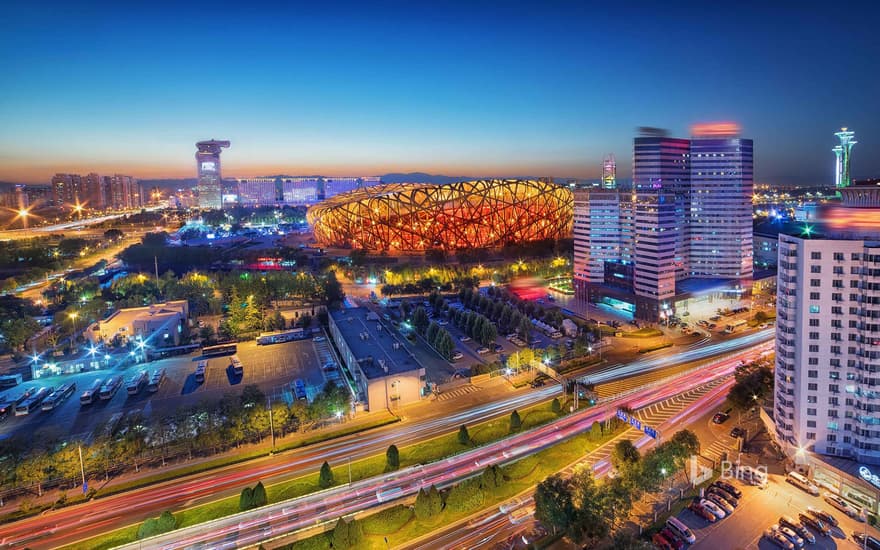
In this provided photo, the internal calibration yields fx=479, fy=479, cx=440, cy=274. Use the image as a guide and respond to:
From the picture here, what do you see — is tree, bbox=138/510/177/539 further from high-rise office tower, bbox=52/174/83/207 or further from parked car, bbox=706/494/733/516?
high-rise office tower, bbox=52/174/83/207

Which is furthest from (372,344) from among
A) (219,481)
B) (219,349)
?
(219,349)

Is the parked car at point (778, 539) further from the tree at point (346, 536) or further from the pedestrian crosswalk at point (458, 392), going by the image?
the pedestrian crosswalk at point (458, 392)

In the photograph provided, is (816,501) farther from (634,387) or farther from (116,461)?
(116,461)

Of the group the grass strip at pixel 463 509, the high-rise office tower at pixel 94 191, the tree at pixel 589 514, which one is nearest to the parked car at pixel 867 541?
the tree at pixel 589 514

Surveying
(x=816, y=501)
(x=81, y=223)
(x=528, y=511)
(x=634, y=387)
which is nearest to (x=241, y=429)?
(x=528, y=511)

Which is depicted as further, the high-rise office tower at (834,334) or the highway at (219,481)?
the high-rise office tower at (834,334)

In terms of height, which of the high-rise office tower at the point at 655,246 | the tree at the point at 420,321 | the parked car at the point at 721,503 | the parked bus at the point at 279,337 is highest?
the high-rise office tower at the point at 655,246

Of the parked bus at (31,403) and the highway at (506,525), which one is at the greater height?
the parked bus at (31,403)
